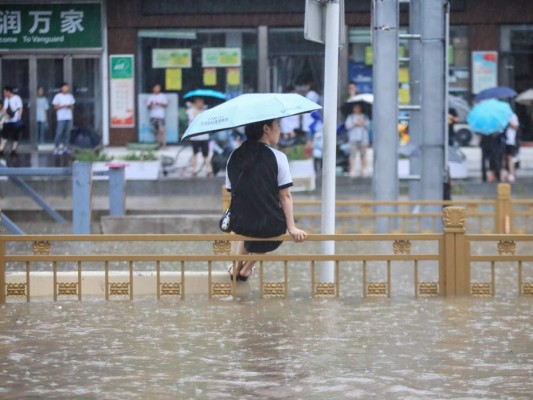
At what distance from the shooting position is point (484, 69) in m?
33.1

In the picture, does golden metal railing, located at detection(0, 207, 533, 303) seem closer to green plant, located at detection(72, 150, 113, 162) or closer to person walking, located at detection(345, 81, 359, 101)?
green plant, located at detection(72, 150, 113, 162)

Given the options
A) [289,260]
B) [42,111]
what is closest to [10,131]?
[42,111]

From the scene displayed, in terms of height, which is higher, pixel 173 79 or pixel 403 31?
pixel 403 31

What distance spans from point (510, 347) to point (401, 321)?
4.15 ft

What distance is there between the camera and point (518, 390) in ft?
25.7

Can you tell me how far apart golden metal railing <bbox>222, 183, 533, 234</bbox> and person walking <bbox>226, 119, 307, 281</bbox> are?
3704mm

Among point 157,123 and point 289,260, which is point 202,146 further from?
point 289,260

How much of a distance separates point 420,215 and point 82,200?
468 cm

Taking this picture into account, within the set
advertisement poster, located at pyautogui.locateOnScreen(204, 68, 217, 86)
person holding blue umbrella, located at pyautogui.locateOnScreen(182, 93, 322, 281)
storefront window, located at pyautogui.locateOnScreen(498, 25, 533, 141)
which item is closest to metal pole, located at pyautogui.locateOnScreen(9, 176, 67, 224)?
person holding blue umbrella, located at pyautogui.locateOnScreen(182, 93, 322, 281)

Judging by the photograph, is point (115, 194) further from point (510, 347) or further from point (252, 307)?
point (510, 347)

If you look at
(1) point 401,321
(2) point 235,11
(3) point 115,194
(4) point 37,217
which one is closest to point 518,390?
(1) point 401,321

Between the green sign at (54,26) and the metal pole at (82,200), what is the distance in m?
16.4

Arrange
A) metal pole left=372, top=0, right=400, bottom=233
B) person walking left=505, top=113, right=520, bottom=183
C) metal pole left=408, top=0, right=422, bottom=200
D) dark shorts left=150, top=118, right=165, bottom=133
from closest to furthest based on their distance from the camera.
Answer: metal pole left=372, top=0, right=400, bottom=233, metal pole left=408, top=0, right=422, bottom=200, person walking left=505, top=113, right=520, bottom=183, dark shorts left=150, top=118, right=165, bottom=133

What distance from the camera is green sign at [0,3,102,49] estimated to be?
33844mm
